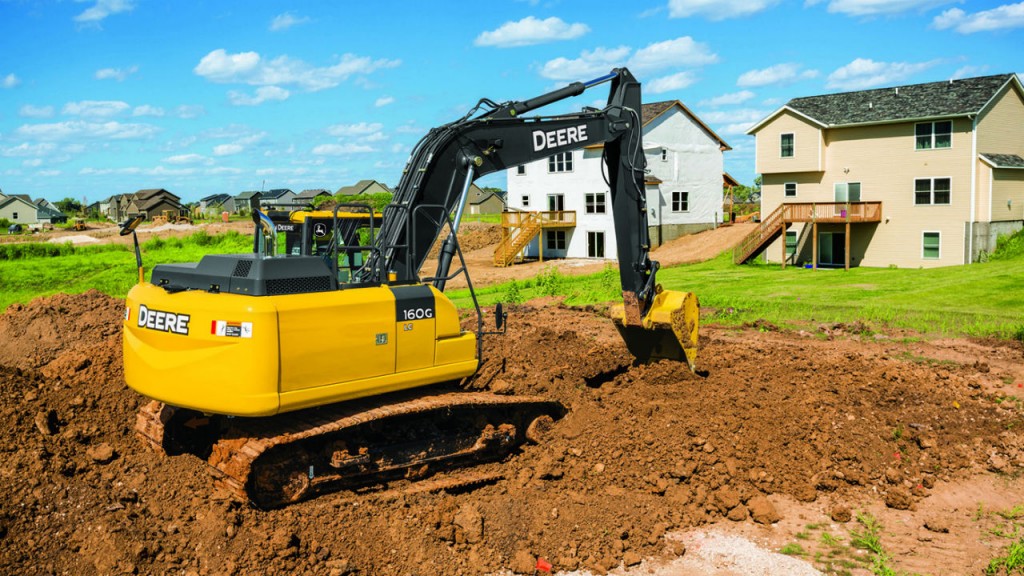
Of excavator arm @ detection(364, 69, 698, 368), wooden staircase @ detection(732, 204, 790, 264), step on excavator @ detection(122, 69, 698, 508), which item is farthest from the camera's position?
wooden staircase @ detection(732, 204, 790, 264)

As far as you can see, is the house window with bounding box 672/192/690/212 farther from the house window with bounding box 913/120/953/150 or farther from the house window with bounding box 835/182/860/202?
the house window with bounding box 913/120/953/150

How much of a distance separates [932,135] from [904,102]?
2218mm

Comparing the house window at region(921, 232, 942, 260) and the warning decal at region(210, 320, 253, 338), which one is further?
the house window at region(921, 232, 942, 260)

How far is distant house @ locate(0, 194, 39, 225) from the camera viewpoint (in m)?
111

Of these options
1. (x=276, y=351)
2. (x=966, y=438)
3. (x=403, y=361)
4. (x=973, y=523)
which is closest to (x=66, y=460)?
(x=276, y=351)

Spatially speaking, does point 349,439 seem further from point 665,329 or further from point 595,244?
point 595,244

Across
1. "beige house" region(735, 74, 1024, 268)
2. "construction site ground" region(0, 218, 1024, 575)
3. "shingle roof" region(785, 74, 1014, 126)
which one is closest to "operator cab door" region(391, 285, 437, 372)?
"construction site ground" region(0, 218, 1024, 575)

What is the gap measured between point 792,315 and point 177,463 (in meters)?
16.2

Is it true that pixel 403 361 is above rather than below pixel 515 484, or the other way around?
above

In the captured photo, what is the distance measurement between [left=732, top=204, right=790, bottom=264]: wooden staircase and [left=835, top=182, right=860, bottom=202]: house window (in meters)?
2.67

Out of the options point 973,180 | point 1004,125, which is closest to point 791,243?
point 973,180

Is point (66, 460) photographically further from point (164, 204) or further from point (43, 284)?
point (164, 204)

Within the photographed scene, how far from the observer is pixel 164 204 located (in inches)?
4476

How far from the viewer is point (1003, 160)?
3516 centimetres
